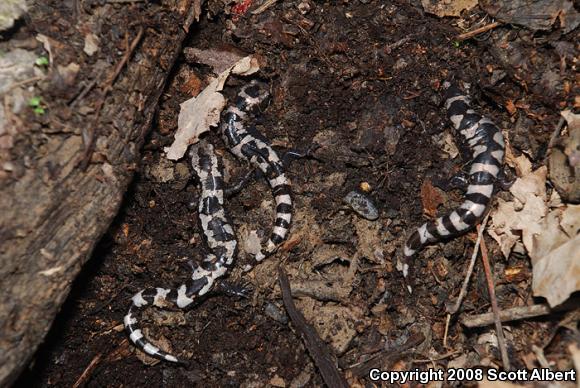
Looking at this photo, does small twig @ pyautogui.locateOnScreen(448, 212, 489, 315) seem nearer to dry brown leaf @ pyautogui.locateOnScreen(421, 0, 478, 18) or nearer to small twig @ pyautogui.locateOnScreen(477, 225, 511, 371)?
small twig @ pyautogui.locateOnScreen(477, 225, 511, 371)

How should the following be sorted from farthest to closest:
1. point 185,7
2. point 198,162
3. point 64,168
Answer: point 198,162 → point 185,7 → point 64,168

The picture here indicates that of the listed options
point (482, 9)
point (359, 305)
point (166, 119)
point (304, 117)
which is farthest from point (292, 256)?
point (482, 9)

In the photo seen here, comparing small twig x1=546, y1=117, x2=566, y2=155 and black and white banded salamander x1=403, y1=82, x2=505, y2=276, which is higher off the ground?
small twig x1=546, y1=117, x2=566, y2=155

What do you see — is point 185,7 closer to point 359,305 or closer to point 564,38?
point 359,305

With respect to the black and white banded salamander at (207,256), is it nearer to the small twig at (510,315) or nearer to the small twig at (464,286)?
the small twig at (464,286)

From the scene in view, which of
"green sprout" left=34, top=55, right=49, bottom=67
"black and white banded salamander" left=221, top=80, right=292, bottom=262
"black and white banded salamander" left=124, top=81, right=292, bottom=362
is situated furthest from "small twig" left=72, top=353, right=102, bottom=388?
"green sprout" left=34, top=55, right=49, bottom=67

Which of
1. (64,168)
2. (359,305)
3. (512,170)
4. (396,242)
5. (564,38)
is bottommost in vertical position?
(359,305)

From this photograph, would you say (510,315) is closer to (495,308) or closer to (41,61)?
(495,308)

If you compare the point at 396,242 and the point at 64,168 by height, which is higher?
the point at 64,168
